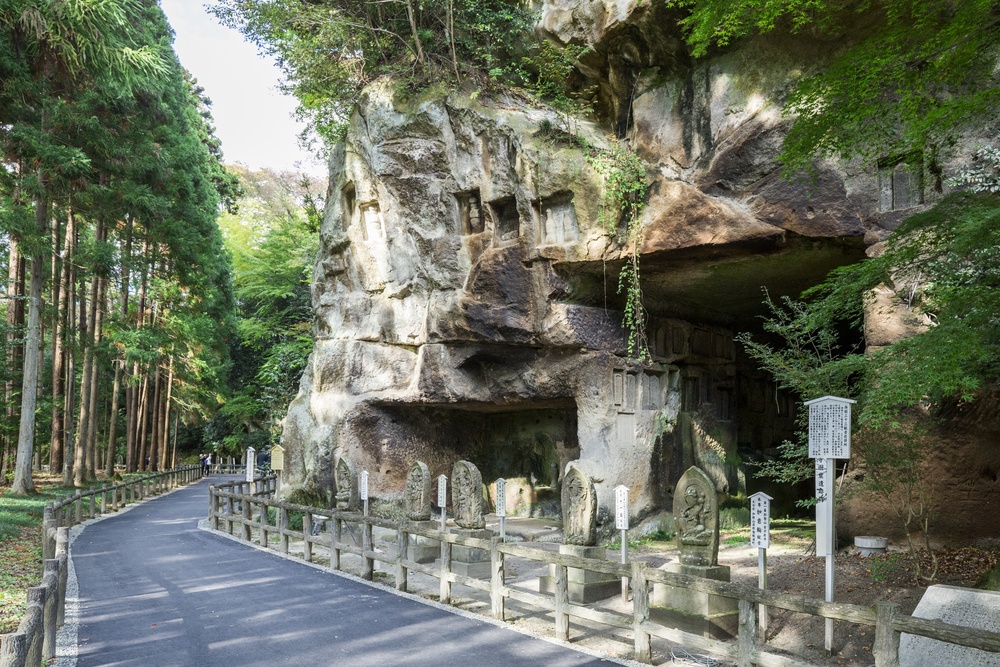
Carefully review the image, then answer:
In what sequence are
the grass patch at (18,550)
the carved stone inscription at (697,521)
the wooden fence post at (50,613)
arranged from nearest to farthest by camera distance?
the wooden fence post at (50,613) < the carved stone inscription at (697,521) < the grass patch at (18,550)

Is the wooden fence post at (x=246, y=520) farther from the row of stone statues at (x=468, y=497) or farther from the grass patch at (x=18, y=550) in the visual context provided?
the grass patch at (x=18, y=550)

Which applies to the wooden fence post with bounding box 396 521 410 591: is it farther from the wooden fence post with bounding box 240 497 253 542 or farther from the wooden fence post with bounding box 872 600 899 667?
the wooden fence post with bounding box 872 600 899 667

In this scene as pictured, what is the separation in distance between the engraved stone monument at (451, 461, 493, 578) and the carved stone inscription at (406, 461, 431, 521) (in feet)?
2.63

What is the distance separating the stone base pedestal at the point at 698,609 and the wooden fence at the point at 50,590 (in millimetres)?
5227

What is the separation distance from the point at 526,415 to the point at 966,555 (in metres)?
10.1

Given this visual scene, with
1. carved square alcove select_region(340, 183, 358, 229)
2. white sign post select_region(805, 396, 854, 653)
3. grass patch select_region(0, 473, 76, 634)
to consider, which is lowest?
grass patch select_region(0, 473, 76, 634)

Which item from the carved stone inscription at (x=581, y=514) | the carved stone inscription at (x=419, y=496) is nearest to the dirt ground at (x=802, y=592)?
the carved stone inscription at (x=581, y=514)

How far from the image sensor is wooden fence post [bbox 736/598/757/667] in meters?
5.57

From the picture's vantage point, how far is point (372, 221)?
16.2 metres

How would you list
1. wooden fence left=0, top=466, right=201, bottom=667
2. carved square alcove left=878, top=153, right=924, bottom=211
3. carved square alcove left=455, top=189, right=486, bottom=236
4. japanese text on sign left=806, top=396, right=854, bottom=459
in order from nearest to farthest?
wooden fence left=0, top=466, right=201, bottom=667 < japanese text on sign left=806, top=396, right=854, bottom=459 < carved square alcove left=878, top=153, right=924, bottom=211 < carved square alcove left=455, top=189, right=486, bottom=236

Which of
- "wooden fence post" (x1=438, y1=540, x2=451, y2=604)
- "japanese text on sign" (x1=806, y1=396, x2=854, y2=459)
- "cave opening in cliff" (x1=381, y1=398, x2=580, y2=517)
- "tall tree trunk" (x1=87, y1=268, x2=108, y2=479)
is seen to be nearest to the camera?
"japanese text on sign" (x1=806, y1=396, x2=854, y2=459)

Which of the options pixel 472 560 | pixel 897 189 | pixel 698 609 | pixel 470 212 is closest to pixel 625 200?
pixel 470 212

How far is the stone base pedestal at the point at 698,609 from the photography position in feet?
23.3

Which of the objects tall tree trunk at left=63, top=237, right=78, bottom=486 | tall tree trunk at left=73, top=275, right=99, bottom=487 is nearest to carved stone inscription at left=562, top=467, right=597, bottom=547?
tall tree trunk at left=63, top=237, right=78, bottom=486
